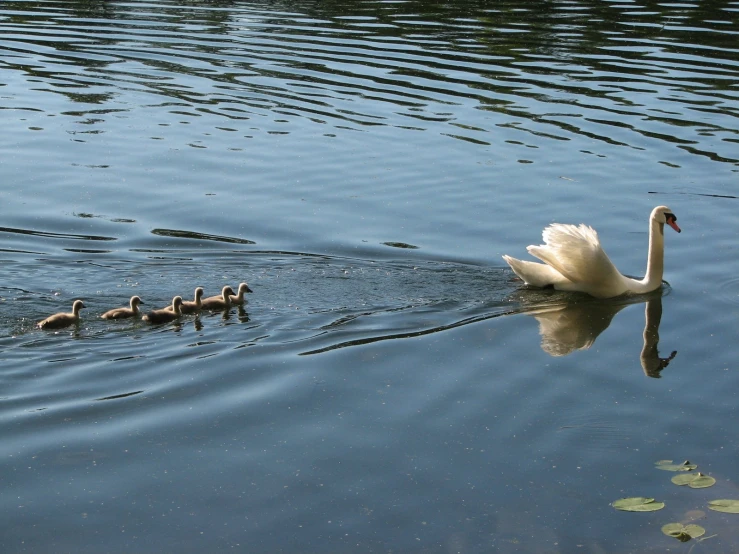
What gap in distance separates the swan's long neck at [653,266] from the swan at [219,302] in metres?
4.38

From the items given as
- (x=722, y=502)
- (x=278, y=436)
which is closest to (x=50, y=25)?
(x=278, y=436)

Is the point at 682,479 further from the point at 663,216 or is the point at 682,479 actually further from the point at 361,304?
the point at 663,216

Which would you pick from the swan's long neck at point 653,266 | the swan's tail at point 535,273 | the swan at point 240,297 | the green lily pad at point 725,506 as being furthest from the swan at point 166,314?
the green lily pad at point 725,506

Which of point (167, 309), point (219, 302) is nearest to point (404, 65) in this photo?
point (219, 302)

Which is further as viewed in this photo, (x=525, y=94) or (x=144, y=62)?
(x=144, y=62)

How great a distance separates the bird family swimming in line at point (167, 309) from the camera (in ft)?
37.1

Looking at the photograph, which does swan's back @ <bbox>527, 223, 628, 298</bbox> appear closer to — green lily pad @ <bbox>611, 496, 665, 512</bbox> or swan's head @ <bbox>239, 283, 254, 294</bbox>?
swan's head @ <bbox>239, 283, 254, 294</bbox>

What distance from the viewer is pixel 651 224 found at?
525 inches

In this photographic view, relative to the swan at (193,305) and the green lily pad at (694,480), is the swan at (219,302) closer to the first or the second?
the swan at (193,305)

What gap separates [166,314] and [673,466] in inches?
203

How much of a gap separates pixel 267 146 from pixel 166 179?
7.23 feet

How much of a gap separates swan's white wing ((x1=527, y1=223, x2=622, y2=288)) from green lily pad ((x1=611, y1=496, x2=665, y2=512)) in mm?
4522

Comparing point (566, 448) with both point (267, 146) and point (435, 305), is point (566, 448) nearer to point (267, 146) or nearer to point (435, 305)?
point (435, 305)

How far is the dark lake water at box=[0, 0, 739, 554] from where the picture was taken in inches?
329
